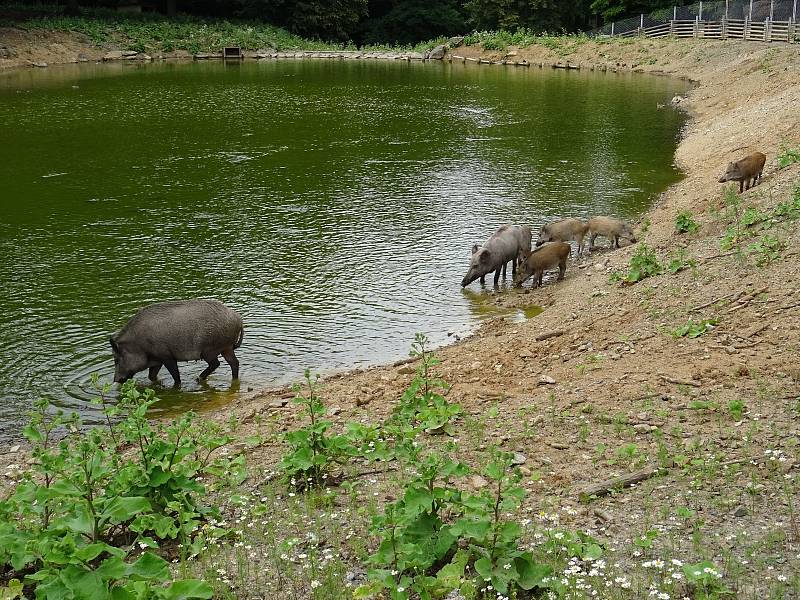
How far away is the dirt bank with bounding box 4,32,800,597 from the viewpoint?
19.4 ft

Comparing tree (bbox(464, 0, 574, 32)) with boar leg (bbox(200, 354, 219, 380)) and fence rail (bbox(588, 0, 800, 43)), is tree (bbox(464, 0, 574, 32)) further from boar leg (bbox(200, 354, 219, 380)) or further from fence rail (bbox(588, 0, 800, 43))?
boar leg (bbox(200, 354, 219, 380))

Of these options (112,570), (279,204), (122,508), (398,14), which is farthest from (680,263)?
(398,14)

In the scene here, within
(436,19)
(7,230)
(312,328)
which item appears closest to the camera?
(312,328)

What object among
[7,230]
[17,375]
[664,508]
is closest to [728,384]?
[664,508]

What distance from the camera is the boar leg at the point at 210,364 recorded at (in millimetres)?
11586

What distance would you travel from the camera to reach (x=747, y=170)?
54.9ft

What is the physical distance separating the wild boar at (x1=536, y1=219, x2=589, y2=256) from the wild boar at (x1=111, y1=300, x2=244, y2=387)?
23.7ft

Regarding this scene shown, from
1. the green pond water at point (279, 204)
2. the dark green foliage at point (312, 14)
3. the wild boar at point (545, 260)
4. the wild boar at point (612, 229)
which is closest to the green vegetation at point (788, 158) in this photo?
the green pond water at point (279, 204)

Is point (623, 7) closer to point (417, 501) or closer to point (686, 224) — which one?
point (686, 224)

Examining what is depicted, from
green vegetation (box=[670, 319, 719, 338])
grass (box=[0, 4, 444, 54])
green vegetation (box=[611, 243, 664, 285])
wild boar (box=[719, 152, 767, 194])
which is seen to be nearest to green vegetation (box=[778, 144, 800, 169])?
wild boar (box=[719, 152, 767, 194])

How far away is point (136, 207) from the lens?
20.2 meters

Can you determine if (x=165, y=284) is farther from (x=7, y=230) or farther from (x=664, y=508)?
(x=664, y=508)

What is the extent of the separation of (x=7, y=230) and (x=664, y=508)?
15853mm

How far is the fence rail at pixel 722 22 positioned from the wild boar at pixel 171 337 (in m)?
40.0
